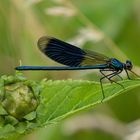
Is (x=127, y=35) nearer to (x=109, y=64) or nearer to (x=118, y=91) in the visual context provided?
(x=109, y=64)

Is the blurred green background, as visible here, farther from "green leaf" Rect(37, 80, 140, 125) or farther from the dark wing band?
"green leaf" Rect(37, 80, 140, 125)

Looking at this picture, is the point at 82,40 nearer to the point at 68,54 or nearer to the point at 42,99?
the point at 68,54

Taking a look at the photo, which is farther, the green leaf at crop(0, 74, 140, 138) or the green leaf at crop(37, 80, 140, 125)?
the green leaf at crop(37, 80, 140, 125)

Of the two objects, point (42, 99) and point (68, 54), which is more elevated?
point (68, 54)

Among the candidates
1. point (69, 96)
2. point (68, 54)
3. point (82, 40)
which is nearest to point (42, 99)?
point (69, 96)

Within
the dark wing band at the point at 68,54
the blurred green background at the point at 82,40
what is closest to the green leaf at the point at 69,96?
the dark wing band at the point at 68,54

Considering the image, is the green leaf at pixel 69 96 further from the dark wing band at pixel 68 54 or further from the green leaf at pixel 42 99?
the dark wing band at pixel 68 54

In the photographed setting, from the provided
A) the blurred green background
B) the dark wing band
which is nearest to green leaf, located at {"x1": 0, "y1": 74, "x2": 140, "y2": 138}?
the dark wing band
